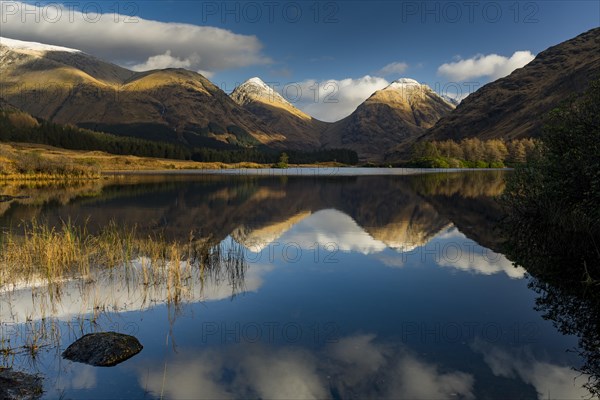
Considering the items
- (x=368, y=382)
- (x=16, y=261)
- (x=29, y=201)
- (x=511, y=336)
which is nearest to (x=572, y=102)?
(x=511, y=336)

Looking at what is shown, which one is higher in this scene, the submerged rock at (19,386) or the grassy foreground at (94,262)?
the grassy foreground at (94,262)

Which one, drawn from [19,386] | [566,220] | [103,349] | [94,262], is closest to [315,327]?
[103,349]

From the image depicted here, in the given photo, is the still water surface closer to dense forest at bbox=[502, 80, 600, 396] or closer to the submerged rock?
the submerged rock

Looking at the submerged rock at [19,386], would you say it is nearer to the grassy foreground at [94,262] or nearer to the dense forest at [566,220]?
the grassy foreground at [94,262]

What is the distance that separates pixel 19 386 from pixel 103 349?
2.28 metres

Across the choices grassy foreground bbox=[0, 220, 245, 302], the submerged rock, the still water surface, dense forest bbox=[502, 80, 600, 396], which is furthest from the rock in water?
dense forest bbox=[502, 80, 600, 396]

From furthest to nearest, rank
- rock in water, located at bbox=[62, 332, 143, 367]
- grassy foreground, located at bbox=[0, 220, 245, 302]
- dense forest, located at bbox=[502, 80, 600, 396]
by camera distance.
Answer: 1. grassy foreground, located at bbox=[0, 220, 245, 302]
2. dense forest, located at bbox=[502, 80, 600, 396]
3. rock in water, located at bbox=[62, 332, 143, 367]

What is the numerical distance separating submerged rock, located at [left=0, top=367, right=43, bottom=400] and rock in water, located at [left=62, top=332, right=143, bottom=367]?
50.2 inches

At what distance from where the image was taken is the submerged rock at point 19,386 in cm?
Answer: 995

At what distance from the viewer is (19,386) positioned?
33.8 feet

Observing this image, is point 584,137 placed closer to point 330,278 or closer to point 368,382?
point 330,278

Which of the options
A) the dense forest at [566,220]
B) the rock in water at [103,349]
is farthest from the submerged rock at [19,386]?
the dense forest at [566,220]

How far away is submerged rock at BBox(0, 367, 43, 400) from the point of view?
9.95 m

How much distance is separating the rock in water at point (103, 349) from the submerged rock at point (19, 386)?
1.28 meters
